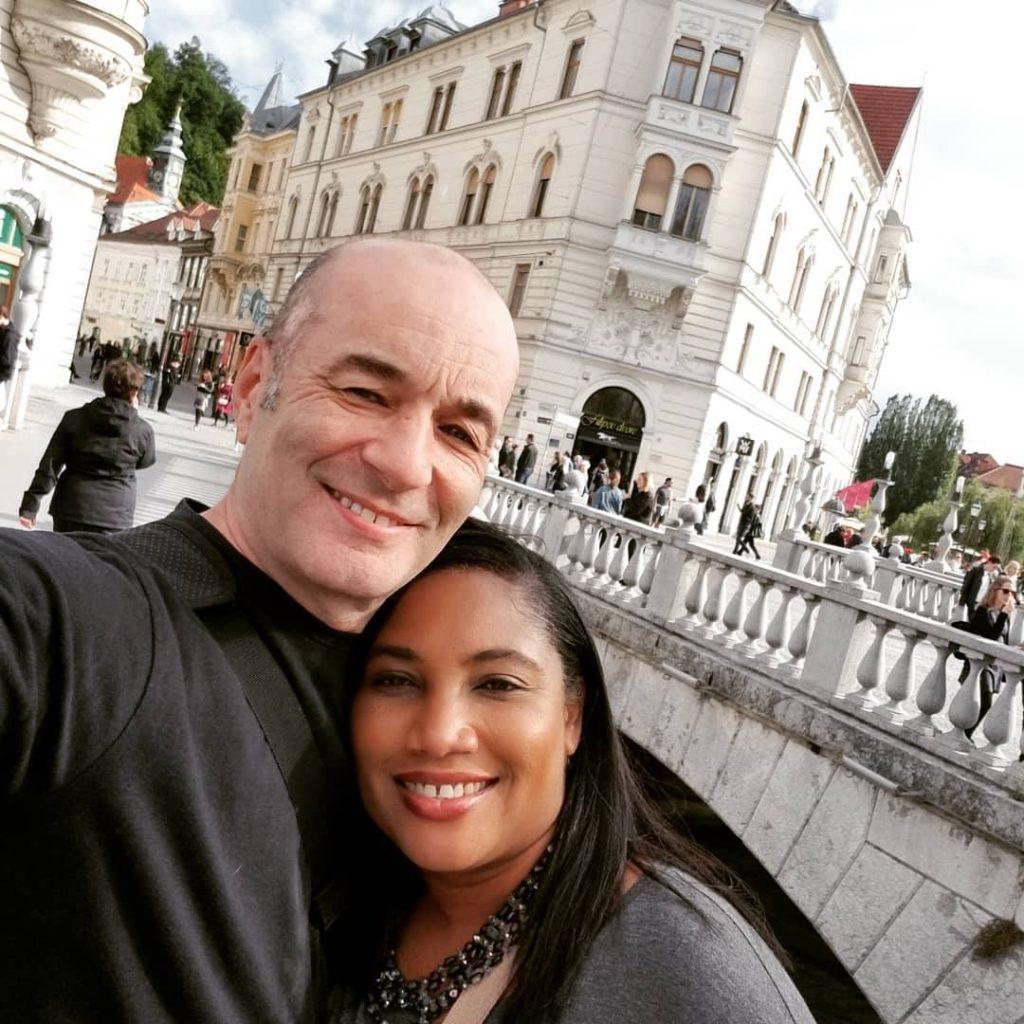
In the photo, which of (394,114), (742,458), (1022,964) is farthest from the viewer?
(394,114)

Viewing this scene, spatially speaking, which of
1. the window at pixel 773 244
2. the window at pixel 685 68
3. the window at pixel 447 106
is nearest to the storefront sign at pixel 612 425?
the window at pixel 773 244

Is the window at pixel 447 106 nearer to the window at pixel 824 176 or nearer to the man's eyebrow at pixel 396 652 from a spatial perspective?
the window at pixel 824 176

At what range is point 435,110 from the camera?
123 ft

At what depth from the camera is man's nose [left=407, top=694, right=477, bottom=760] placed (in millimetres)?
1635

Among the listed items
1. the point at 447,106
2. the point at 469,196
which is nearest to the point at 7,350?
the point at 469,196

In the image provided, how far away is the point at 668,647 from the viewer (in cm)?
830

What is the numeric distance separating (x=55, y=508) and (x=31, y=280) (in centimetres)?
1039

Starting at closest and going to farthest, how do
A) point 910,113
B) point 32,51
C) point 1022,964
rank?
point 1022,964 < point 32,51 < point 910,113

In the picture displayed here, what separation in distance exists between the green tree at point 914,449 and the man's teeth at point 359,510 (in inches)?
2853

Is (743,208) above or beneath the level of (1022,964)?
above

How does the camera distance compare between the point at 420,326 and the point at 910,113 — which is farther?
the point at 910,113

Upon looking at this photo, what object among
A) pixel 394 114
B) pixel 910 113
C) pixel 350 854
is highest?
pixel 910 113

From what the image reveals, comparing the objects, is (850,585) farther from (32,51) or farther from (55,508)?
(32,51)

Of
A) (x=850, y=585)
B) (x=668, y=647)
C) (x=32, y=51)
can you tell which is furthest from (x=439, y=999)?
(x=32, y=51)
